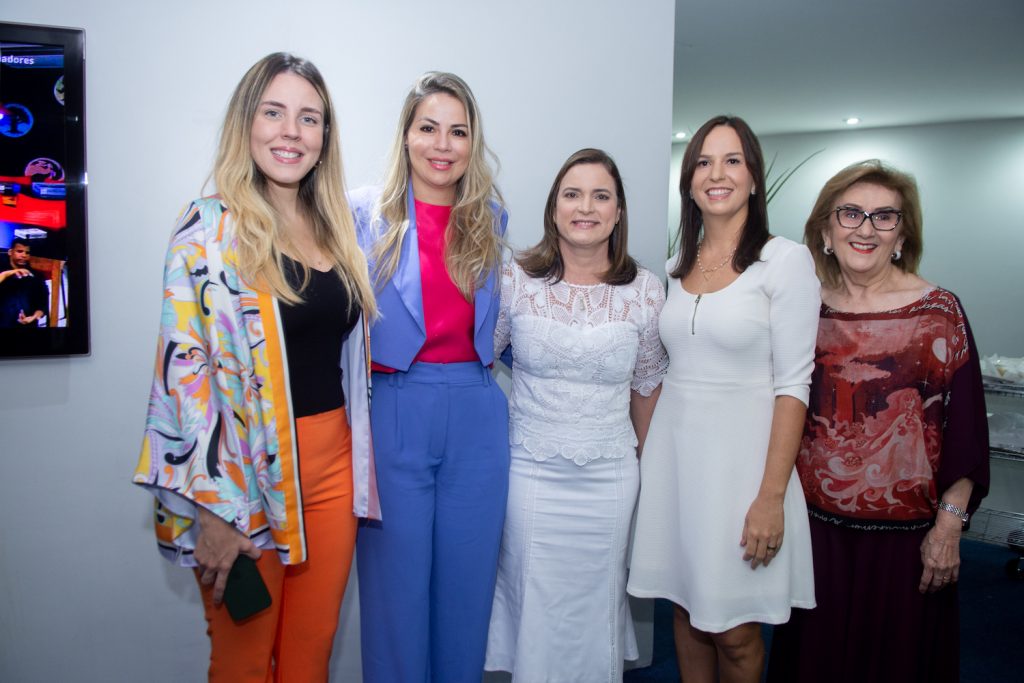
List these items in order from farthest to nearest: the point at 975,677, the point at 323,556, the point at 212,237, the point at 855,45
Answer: the point at 855,45
the point at 975,677
the point at 323,556
the point at 212,237

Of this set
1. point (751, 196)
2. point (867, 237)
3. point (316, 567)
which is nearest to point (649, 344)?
point (751, 196)

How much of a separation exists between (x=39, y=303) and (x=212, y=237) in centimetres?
93

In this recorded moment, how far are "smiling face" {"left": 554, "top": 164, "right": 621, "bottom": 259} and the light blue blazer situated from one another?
0.26 meters

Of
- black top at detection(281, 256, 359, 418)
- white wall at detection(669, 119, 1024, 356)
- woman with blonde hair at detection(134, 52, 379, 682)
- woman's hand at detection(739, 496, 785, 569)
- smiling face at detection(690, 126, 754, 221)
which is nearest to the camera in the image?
woman with blonde hair at detection(134, 52, 379, 682)

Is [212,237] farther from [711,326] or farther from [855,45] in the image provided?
[855,45]

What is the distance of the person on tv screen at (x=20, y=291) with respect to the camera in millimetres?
1818

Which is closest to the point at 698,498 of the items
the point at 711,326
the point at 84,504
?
the point at 711,326

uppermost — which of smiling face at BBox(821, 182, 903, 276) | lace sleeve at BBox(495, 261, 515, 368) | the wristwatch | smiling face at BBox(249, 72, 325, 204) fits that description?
smiling face at BBox(249, 72, 325, 204)

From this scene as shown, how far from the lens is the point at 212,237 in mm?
1307

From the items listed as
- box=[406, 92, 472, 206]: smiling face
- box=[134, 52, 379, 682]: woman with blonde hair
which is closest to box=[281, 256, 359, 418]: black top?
box=[134, 52, 379, 682]: woman with blonde hair

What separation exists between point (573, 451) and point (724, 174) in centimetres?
83

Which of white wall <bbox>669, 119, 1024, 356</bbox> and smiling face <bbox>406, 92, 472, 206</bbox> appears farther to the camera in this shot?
white wall <bbox>669, 119, 1024, 356</bbox>

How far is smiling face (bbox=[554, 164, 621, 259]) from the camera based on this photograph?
1847 mm

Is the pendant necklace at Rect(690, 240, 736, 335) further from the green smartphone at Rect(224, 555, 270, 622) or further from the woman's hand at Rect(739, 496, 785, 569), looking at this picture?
the green smartphone at Rect(224, 555, 270, 622)
